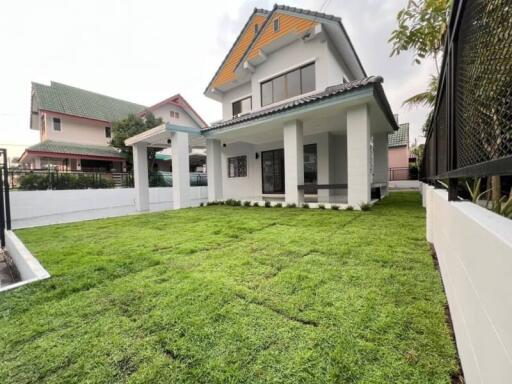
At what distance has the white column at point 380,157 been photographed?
10719 millimetres

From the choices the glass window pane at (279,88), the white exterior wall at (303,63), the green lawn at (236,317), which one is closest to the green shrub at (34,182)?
the green lawn at (236,317)

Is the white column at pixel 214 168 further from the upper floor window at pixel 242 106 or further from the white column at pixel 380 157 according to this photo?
the white column at pixel 380 157

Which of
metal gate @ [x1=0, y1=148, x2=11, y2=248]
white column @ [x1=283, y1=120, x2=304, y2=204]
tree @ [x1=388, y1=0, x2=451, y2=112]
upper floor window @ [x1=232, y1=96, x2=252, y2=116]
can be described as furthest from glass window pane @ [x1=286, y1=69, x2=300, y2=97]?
metal gate @ [x1=0, y1=148, x2=11, y2=248]

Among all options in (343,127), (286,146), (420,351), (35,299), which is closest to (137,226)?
(35,299)

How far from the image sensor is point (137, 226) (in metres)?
6.09

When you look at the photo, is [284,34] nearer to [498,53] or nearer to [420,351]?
[498,53]

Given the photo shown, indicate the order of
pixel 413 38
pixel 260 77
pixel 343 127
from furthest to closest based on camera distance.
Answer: pixel 260 77
pixel 343 127
pixel 413 38

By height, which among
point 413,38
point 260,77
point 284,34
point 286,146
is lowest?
point 286,146

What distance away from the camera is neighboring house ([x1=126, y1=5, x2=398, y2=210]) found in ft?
22.4

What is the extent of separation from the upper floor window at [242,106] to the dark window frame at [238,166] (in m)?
2.55

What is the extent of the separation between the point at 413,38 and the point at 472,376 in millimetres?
6359

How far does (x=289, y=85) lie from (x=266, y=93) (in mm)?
1273

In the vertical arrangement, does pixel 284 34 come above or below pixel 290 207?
above

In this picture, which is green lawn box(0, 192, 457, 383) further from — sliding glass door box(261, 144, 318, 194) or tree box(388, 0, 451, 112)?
sliding glass door box(261, 144, 318, 194)
